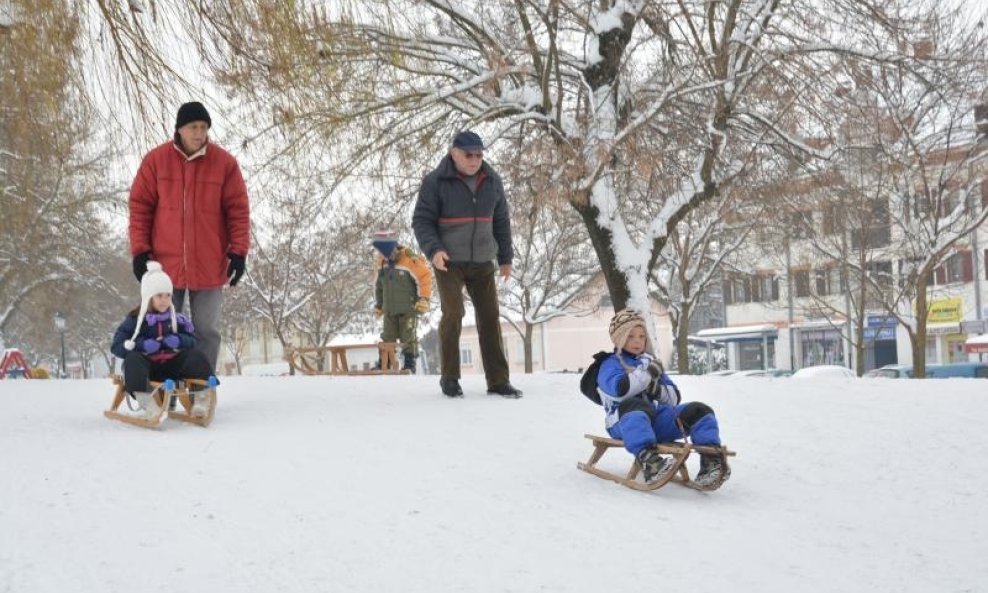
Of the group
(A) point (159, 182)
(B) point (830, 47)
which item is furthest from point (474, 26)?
(A) point (159, 182)

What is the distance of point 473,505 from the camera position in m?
4.73

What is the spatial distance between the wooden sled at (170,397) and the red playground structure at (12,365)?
17381mm

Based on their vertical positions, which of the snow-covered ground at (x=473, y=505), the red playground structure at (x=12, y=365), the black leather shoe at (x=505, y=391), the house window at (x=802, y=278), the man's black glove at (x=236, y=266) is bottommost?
the snow-covered ground at (x=473, y=505)

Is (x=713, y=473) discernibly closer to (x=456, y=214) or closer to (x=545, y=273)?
(x=456, y=214)

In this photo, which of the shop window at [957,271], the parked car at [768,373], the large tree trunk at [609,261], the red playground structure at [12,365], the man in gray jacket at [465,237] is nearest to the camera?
the man in gray jacket at [465,237]

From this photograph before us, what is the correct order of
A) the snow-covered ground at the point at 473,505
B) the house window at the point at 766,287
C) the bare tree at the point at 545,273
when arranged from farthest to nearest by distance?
the house window at the point at 766,287, the bare tree at the point at 545,273, the snow-covered ground at the point at 473,505

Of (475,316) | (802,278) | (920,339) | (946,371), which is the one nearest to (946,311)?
(946,371)

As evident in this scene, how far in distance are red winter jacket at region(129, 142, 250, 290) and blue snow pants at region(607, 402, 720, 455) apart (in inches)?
129

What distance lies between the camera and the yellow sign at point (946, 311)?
40031 millimetres

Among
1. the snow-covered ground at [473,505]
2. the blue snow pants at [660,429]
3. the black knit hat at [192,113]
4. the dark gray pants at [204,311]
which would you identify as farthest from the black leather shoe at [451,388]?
the blue snow pants at [660,429]

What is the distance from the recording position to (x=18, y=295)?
30906mm

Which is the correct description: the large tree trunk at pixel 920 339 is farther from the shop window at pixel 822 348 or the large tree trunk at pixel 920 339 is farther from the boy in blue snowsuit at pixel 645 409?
the shop window at pixel 822 348

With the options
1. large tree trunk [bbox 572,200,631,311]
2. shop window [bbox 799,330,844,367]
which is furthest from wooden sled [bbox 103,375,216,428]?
shop window [bbox 799,330,844,367]

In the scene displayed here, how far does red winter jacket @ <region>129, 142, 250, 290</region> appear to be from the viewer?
701 centimetres
